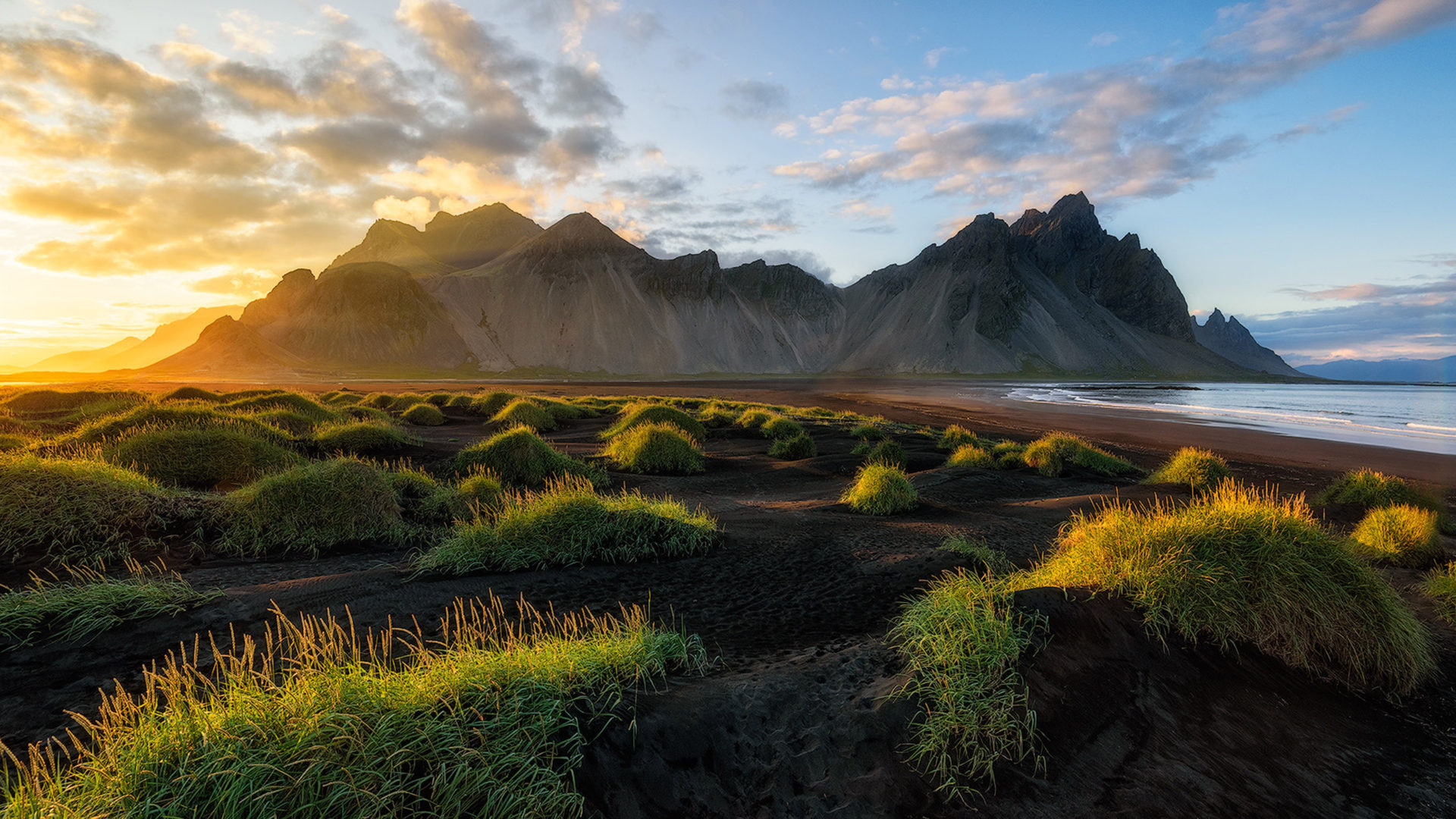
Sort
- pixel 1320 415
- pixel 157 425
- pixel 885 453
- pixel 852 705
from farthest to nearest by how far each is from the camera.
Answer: pixel 1320 415
pixel 885 453
pixel 157 425
pixel 852 705

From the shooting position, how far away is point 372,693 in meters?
2.94

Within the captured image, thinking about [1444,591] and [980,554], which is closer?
[1444,591]

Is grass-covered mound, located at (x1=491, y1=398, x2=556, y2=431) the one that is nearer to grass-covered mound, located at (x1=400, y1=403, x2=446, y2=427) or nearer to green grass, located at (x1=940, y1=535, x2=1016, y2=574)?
grass-covered mound, located at (x1=400, y1=403, x2=446, y2=427)

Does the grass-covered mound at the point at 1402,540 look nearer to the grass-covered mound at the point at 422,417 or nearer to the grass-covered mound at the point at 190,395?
the grass-covered mound at the point at 422,417

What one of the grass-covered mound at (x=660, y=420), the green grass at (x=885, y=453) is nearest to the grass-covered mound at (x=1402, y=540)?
the green grass at (x=885, y=453)

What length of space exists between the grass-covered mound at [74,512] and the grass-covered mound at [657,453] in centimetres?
899

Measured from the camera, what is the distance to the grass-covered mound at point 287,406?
18.9m

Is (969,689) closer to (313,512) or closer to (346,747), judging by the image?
(346,747)

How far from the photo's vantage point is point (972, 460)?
1648 cm

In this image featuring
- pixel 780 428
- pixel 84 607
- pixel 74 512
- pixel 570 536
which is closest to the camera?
pixel 84 607

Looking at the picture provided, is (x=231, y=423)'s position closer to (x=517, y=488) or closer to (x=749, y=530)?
(x=517, y=488)

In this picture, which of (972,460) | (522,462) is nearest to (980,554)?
(522,462)

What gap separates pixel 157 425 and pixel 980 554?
14.9 m

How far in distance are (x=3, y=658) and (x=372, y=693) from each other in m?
3.39
